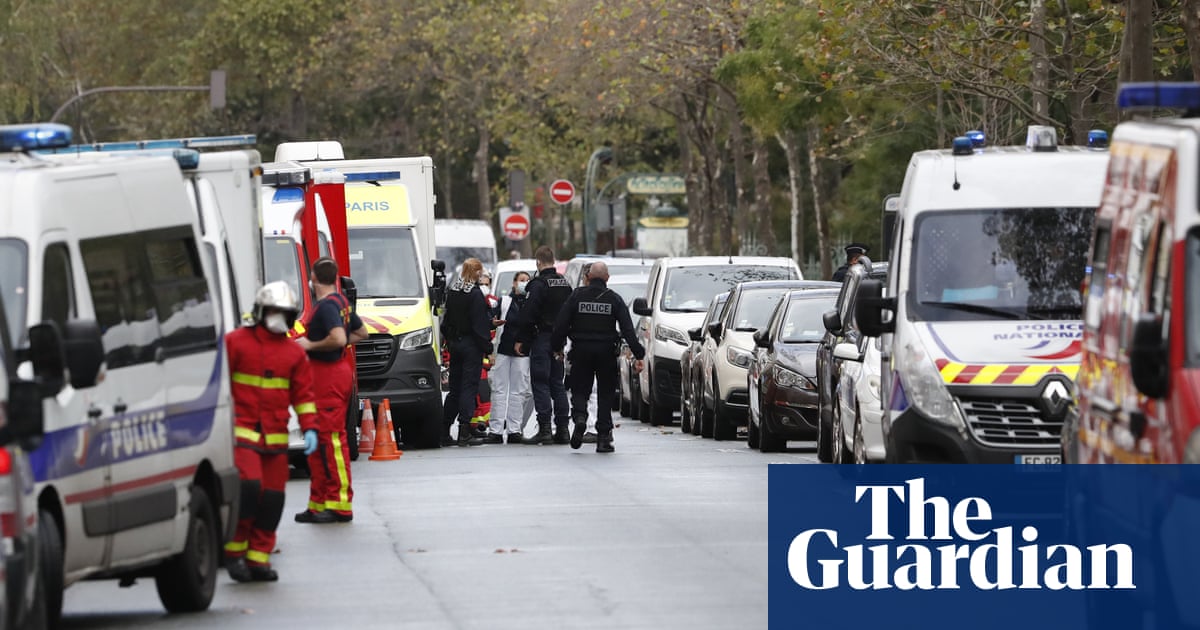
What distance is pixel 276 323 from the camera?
12.0m

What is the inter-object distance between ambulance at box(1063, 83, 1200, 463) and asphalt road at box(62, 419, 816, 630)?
1.97m

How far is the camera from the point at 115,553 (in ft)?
33.6

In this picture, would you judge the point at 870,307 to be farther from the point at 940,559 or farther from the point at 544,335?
the point at 544,335

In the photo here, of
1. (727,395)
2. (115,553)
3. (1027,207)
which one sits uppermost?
(1027,207)

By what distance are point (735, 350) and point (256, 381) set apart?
38.6ft

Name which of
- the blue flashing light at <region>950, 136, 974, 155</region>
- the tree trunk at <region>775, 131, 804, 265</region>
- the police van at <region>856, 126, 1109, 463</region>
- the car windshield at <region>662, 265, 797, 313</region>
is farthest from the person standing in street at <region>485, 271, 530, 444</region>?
the tree trunk at <region>775, 131, 804, 265</region>

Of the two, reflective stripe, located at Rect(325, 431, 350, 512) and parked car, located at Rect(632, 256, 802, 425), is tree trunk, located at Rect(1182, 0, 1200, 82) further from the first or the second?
parked car, located at Rect(632, 256, 802, 425)

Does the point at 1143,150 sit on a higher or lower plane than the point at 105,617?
higher

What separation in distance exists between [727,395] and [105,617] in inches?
514

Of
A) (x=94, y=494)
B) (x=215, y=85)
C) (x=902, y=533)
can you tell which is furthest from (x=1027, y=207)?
(x=215, y=85)

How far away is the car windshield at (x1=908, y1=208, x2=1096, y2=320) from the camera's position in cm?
1447

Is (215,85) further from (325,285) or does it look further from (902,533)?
(902,533)

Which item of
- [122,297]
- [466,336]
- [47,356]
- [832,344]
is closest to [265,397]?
[122,297]

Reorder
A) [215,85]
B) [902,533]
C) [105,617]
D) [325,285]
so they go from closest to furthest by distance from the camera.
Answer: [105,617]
[902,533]
[325,285]
[215,85]
